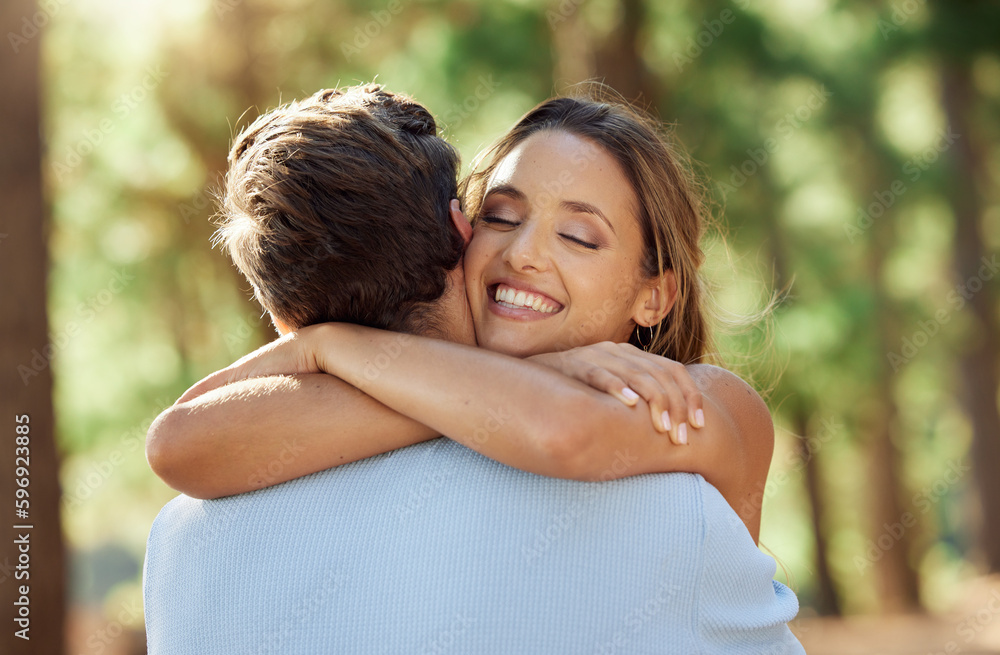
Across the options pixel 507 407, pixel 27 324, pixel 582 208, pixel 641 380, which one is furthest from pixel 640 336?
pixel 27 324

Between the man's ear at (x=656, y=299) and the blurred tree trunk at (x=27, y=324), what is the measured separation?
14.3 ft

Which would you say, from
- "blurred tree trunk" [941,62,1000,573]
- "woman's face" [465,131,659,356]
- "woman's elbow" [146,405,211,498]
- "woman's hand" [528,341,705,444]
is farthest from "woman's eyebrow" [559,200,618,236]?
"blurred tree trunk" [941,62,1000,573]

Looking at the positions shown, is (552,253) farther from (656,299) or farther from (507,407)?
(507,407)

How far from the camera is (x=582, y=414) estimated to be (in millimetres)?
1660

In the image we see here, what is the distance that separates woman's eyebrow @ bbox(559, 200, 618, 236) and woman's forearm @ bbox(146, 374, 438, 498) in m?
0.89

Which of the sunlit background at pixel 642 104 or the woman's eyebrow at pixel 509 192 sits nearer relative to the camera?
the woman's eyebrow at pixel 509 192

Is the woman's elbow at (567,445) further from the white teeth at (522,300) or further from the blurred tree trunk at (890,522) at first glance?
the blurred tree trunk at (890,522)

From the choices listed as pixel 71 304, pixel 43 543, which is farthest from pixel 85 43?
pixel 43 543

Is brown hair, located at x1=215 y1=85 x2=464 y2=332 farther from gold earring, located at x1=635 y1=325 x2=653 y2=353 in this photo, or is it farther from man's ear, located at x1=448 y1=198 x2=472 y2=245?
gold earring, located at x1=635 y1=325 x2=653 y2=353

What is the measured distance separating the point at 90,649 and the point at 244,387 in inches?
358

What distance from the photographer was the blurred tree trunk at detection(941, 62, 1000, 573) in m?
11.3

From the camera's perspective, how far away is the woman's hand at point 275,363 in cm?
198

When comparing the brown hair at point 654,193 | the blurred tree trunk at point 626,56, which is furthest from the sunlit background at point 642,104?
the brown hair at point 654,193

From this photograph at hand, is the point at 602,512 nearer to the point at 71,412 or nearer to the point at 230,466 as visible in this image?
the point at 230,466
